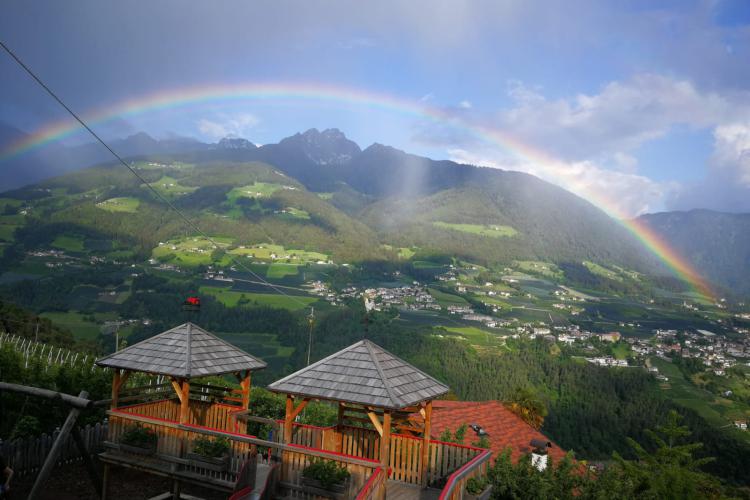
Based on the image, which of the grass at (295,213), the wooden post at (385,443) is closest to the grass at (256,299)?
the grass at (295,213)

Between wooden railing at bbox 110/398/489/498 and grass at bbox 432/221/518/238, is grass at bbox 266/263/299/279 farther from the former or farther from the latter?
wooden railing at bbox 110/398/489/498

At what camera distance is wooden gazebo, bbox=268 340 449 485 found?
8875 millimetres

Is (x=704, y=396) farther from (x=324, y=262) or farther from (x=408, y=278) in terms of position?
(x=324, y=262)

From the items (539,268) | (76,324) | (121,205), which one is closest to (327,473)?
(76,324)

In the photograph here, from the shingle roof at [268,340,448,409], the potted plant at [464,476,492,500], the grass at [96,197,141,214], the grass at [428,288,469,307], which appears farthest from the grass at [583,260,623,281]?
the potted plant at [464,476,492,500]

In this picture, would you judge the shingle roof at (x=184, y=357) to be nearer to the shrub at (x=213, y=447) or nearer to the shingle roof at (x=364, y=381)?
the shrub at (x=213, y=447)

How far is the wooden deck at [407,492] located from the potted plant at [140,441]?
5158 mm

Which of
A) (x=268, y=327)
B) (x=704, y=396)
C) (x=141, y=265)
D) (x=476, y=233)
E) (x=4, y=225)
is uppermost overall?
(x=476, y=233)

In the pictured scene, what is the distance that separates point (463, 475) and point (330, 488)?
7.16ft

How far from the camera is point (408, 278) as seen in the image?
134750mm

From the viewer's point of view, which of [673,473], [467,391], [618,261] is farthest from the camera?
[618,261]

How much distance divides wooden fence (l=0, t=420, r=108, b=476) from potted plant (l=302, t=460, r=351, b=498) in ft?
20.5

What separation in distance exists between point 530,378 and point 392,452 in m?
76.8

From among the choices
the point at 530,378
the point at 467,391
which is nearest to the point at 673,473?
the point at 467,391
